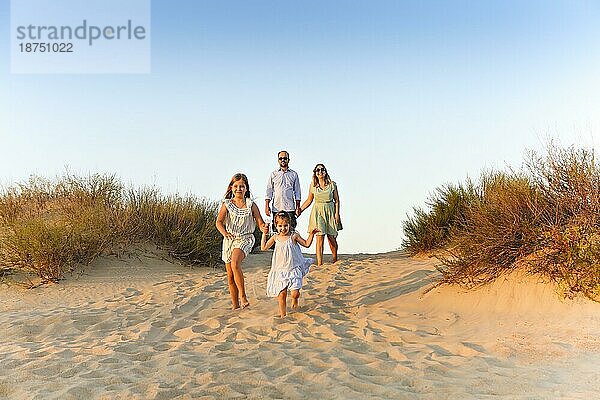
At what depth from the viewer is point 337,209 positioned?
11.3m

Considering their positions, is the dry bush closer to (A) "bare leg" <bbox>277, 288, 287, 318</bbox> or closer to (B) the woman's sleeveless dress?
(B) the woman's sleeveless dress

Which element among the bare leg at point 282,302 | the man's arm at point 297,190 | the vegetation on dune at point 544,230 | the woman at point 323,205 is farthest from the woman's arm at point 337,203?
the bare leg at point 282,302

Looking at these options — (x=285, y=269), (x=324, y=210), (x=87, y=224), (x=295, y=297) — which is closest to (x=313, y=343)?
(x=285, y=269)

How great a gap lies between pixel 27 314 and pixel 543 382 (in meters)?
6.90

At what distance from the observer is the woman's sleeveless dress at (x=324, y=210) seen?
11336 mm

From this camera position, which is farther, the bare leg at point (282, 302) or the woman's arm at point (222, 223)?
the woman's arm at point (222, 223)

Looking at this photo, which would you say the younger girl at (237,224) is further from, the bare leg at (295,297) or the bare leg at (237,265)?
the bare leg at (295,297)

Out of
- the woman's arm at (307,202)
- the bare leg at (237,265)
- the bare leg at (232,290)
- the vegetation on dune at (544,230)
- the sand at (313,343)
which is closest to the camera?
the sand at (313,343)

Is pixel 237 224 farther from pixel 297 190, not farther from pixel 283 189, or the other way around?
pixel 297 190

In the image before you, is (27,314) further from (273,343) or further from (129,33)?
(129,33)

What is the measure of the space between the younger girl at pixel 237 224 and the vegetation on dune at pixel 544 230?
2.80 m

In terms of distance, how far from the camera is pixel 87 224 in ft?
38.9

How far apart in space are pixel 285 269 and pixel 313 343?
4.70 feet

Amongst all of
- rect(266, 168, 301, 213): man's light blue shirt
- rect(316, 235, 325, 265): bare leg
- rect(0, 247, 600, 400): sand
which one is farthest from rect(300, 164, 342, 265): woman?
rect(0, 247, 600, 400): sand
